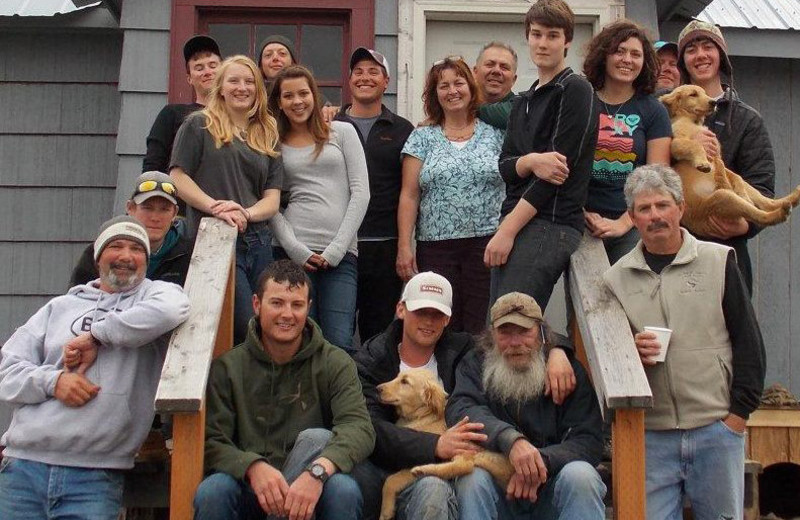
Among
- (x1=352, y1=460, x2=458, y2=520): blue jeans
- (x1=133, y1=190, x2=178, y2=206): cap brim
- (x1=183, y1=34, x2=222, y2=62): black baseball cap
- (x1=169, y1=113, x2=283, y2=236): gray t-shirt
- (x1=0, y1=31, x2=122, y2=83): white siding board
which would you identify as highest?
(x1=0, y1=31, x2=122, y2=83): white siding board

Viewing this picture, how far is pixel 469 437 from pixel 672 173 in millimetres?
1256

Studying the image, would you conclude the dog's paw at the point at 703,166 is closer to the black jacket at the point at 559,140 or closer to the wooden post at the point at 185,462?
the black jacket at the point at 559,140

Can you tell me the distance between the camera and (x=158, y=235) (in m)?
4.72

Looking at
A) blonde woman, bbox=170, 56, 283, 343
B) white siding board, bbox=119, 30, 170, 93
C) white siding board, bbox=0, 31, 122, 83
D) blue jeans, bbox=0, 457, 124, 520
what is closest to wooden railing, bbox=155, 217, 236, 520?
blue jeans, bbox=0, 457, 124, 520

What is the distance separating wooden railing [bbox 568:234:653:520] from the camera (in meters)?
3.80

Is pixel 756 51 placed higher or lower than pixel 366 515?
higher

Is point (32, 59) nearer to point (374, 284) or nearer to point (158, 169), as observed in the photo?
point (158, 169)

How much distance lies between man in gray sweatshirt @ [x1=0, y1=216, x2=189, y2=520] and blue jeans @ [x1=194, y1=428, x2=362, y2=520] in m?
0.42

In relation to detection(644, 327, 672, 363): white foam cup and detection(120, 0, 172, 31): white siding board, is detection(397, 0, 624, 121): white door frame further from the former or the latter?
detection(644, 327, 672, 363): white foam cup

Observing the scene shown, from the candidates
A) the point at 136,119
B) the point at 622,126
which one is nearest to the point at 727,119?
the point at 622,126

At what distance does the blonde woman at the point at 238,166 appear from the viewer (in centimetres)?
477

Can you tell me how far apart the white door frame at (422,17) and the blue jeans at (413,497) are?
10.2ft

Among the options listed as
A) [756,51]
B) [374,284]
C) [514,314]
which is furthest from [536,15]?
[756,51]

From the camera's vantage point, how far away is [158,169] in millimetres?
5402
